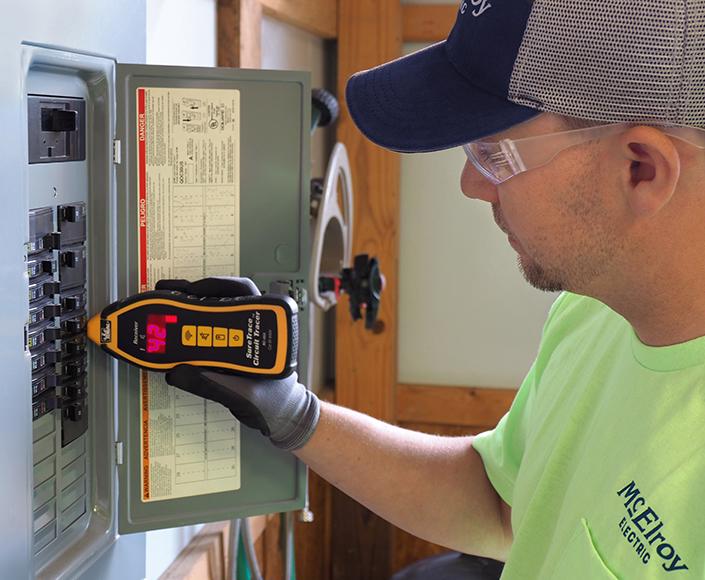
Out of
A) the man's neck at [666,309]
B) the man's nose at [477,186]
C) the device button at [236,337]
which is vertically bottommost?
the device button at [236,337]

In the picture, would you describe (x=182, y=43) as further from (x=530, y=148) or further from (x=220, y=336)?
(x=530, y=148)

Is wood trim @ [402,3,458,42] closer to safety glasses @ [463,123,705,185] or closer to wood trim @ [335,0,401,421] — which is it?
wood trim @ [335,0,401,421]

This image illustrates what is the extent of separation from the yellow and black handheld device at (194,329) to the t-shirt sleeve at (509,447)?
38cm

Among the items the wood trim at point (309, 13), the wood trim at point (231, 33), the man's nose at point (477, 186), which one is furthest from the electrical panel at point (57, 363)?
the wood trim at point (309, 13)

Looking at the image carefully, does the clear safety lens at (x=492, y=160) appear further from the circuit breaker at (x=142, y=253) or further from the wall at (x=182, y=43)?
the wall at (x=182, y=43)

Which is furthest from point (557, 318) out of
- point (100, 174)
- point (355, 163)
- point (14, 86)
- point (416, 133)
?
point (355, 163)

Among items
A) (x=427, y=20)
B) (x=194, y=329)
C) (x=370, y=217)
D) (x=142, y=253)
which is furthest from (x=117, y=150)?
(x=427, y=20)

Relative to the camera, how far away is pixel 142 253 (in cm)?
119

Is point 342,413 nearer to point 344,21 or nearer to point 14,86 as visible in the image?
point 14,86

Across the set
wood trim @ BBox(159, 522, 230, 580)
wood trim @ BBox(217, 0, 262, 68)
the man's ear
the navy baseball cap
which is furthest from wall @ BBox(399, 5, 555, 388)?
the man's ear

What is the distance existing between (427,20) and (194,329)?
1880 mm

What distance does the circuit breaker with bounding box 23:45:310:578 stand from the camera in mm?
1076

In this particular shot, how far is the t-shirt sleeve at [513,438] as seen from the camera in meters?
1.33

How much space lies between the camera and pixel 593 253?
96 centimetres
